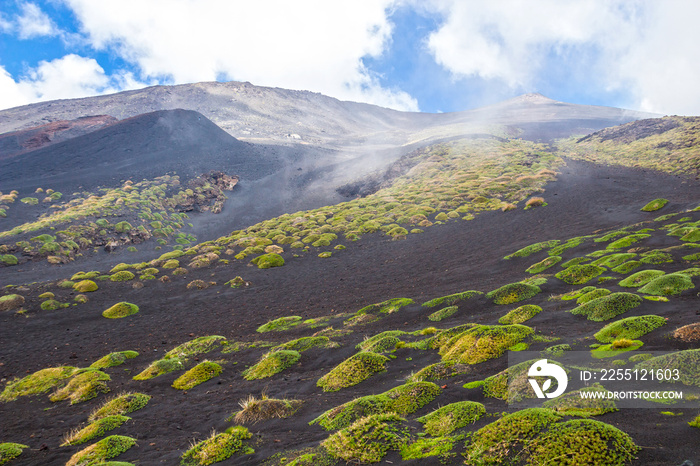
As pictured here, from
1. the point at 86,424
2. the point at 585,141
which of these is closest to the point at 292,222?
the point at 86,424

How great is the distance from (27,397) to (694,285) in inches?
1069

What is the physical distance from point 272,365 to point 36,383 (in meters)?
11.4

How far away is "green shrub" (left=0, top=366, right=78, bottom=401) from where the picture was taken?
1588cm

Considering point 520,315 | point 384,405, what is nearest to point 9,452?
point 384,405

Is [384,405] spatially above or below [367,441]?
below

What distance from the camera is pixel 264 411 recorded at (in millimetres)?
10383

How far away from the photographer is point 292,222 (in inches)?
2473

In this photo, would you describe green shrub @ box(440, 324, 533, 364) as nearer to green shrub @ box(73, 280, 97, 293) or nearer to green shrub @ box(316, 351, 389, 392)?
green shrub @ box(316, 351, 389, 392)

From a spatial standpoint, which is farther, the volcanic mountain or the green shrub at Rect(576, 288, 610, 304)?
the green shrub at Rect(576, 288, 610, 304)

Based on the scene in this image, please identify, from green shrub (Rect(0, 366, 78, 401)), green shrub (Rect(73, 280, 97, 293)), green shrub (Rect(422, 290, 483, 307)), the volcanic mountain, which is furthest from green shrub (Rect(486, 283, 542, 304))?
green shrub (Rect(73, 280, 97, 293))

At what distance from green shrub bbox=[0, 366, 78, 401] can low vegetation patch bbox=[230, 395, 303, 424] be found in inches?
459

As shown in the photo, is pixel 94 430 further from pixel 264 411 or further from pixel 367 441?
pixel 367 441

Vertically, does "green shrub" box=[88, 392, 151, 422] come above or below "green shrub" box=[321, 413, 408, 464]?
below

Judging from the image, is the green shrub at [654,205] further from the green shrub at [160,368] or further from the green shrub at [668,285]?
the green shrub at [160,368]
